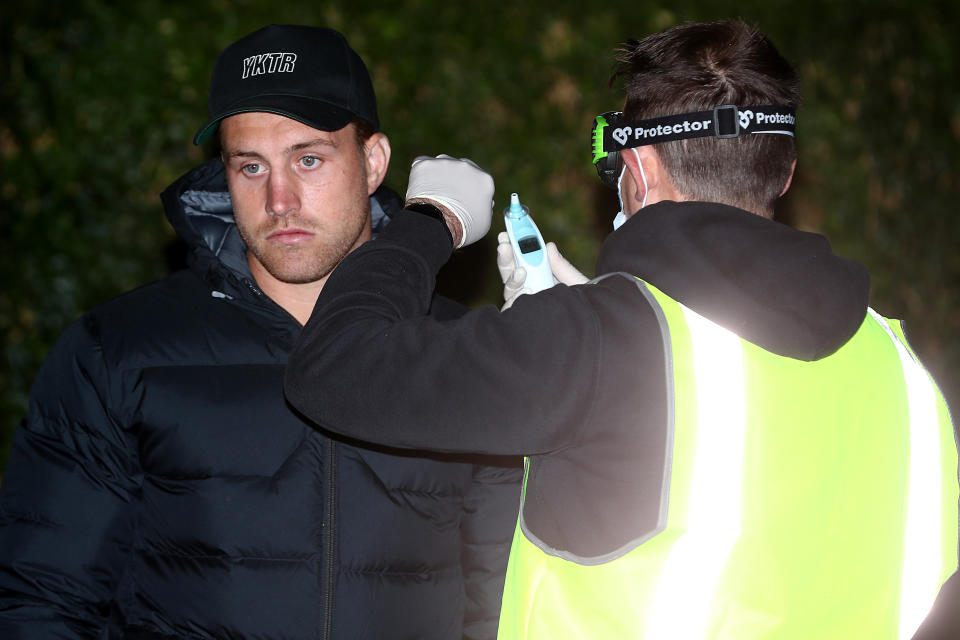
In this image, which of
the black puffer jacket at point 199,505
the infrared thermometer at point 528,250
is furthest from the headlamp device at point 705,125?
the black puffer jacket at point 199,505

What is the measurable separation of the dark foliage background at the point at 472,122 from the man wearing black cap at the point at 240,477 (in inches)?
74.2

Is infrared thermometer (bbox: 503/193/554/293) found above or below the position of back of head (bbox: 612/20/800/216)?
below

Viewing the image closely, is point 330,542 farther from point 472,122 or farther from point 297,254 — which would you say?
point 472,122

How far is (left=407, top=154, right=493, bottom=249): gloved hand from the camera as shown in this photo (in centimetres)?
Answer: 202

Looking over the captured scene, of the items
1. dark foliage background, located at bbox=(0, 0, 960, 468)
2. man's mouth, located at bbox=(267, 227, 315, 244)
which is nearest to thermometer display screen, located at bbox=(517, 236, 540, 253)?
man's mouth, located at bbox=(267, 227, 315, 244)

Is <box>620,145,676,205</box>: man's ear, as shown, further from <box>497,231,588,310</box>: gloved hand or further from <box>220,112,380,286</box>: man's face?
<box>220,112,380,286</box>: man's face

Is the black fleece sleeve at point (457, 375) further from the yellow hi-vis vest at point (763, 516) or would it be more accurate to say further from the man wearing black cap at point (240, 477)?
the man wearing black cap at point (240, 477)

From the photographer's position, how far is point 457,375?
1.50m

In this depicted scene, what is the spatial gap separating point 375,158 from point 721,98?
1098 mm

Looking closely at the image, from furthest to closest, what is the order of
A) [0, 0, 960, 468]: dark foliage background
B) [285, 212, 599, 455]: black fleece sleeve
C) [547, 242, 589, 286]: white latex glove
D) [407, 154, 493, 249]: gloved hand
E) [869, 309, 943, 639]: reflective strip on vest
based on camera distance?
[0, 0, 960, 468]: dark foliage background, [547, 242, 589, 286]: white latex glove, [407, 154, 493, 249]: gloved hand, [869, 309, 943, 639]: reflective strip on vest, [285, 212, 599, 455]: black fleece sleeve

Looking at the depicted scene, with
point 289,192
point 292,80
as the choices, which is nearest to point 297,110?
point 292,80

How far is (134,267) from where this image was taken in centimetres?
411

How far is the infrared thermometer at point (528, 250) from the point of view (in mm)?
2102

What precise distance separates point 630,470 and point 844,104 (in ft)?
14.3
